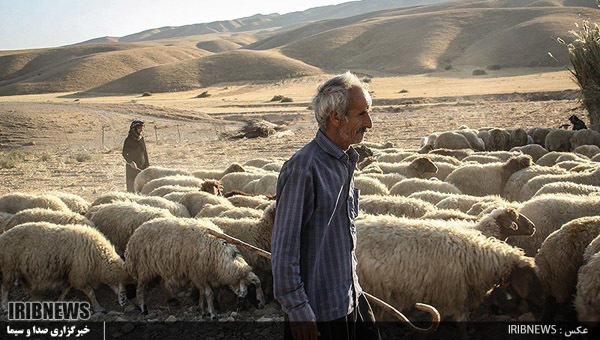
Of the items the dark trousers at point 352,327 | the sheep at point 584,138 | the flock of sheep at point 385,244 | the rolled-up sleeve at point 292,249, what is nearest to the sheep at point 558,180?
the flock of sheep at point 385,244

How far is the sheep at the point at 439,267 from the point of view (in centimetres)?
502

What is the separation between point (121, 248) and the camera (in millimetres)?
7602

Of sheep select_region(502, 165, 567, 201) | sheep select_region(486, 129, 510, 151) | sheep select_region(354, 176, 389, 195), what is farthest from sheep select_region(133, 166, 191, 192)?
sheep select_region(486, 129, 510, 151)

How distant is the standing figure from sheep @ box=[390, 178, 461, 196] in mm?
6657

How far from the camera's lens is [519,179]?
382 inches

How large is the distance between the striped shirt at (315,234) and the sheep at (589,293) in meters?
2.63

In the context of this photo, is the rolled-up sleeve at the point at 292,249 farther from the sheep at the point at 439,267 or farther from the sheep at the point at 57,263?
the sheep at the point at 57,263

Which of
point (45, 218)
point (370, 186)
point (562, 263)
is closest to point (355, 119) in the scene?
point (562, 263)

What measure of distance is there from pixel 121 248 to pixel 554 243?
573 centimetres

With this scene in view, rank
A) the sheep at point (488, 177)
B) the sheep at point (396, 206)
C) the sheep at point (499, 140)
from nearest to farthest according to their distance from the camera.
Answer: the sheep at point (396, 206) → the sheep at point (488, 177) → the sheep at point (499, 140)

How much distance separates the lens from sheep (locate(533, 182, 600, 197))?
7930mm

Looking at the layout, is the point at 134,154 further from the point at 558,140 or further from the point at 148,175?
the point at 558,140

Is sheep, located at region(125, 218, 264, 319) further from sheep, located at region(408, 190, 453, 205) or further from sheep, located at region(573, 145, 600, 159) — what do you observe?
sheep, located at region(573, 145, 600, 159)

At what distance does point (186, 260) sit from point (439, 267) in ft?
9.62
